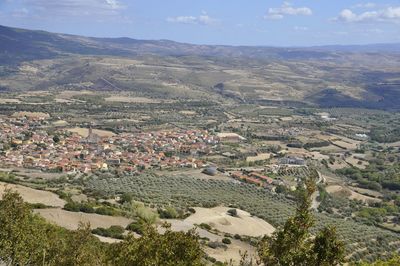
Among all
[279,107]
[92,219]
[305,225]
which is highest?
[305,225]

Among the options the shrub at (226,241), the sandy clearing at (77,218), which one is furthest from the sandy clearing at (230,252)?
the sandy clearing at (77,218)

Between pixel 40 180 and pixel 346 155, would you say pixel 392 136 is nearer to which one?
pixel 346 155

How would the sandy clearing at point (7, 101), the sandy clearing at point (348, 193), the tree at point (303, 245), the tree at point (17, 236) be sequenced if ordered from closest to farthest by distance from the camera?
the tree at point (303, 245) → the tree at point (17, 236) → the sandy clearing at point (348, 193) → the sandy clearing at point (7, 101)

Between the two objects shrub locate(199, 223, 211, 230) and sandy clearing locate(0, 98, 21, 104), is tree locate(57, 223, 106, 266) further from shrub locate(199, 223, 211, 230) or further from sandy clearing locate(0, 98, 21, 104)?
sandy clearing locate(0, 98, 21, 104)

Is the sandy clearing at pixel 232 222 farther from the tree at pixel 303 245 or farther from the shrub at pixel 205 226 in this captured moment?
the tree at pixel 303 245

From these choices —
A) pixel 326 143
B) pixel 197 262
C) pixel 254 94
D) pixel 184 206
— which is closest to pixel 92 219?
pixel 184 206

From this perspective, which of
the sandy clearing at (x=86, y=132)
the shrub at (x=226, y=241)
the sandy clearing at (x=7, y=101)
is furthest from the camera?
the sandy clearing at (x=7, y=101)

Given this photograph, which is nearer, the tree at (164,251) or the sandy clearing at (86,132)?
the tree at (164,251)

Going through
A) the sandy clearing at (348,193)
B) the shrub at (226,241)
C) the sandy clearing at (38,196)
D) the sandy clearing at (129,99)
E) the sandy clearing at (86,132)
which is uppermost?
the sandy clearing at (38,196)

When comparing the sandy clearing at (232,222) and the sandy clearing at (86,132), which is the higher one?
the sandy clearing at (232,222)
